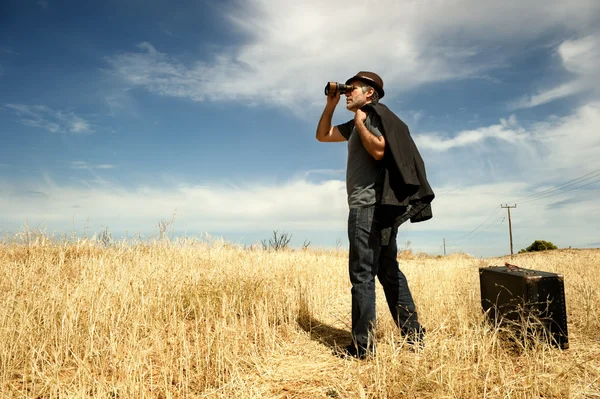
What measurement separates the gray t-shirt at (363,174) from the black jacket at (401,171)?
11cm

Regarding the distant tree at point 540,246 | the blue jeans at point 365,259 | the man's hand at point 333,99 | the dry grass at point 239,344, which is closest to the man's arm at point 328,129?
the man's hand at point 333,99

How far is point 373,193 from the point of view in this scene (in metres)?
3.78

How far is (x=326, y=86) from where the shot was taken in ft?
13.5

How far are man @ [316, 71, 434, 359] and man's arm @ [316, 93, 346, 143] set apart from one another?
35 cm

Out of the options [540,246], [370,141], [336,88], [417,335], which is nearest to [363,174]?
[370,141]

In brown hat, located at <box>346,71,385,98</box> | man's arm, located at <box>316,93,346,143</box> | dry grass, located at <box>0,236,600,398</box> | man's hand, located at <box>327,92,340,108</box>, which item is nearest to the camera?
dry grass, located at <box>0,236,600,398</box>

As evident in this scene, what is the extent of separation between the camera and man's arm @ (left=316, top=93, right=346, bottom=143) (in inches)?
169

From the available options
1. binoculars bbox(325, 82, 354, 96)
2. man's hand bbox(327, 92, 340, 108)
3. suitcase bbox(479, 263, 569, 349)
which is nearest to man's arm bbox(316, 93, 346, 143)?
man's hand bbox(327, 92, 340, 108)

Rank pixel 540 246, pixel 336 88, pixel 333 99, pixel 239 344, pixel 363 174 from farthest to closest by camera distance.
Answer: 1. pixel 540 246
2. pixel 239 344
3. pixel 333 99
4. pixel 336 88
5. pixel 363 174

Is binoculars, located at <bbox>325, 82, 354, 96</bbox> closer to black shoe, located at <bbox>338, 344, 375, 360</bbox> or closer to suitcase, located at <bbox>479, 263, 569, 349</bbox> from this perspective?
black shoe, located at <bbox>338, 344, 375, 360</bbox>

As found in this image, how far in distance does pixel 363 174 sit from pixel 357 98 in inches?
31.4

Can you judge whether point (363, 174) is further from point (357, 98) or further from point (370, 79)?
point (370, 79)

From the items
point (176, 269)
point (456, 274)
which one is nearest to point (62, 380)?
point (176, 269)

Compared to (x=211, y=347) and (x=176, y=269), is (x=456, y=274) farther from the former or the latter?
(x=211, y=347)
